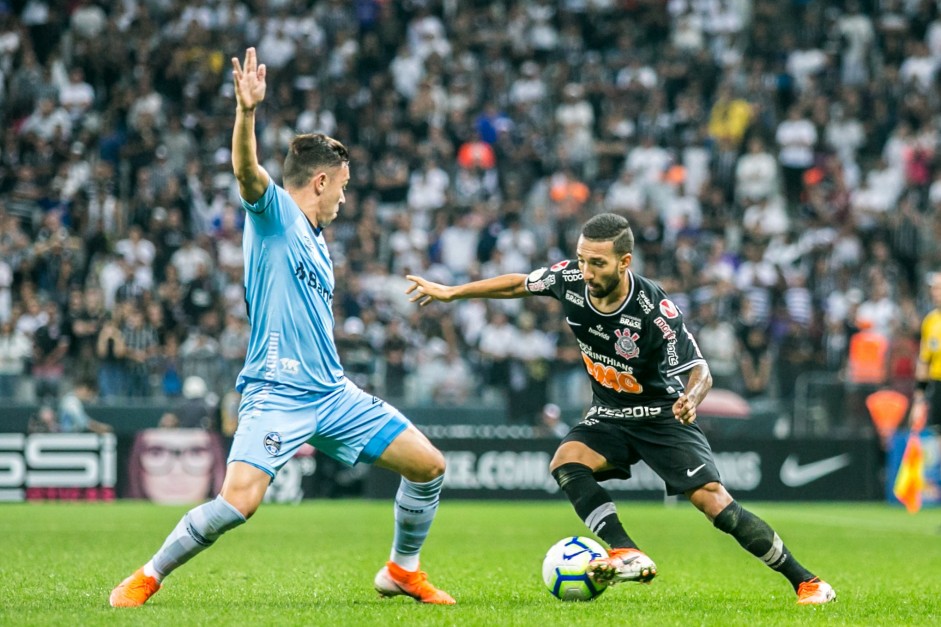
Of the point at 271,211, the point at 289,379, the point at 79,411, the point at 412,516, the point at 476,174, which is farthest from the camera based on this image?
the point at 476,174

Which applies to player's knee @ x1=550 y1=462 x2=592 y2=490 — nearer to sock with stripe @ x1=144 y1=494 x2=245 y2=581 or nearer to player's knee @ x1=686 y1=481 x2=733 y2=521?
player's knee @ x1=686 y1=481 x2=733 y2=521

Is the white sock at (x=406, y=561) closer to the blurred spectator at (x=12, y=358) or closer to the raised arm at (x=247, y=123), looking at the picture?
the raised arm at (x=247, y=123)

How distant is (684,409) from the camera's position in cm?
739

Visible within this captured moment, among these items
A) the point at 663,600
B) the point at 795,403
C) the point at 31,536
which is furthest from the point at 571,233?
the point at 663,600

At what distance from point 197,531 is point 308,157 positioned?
206 cm

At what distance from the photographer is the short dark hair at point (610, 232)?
7711 mm

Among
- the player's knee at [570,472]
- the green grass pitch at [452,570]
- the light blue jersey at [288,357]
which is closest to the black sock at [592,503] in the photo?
the player's knee at [570,472]

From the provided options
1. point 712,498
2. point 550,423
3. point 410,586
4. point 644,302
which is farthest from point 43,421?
point 712,498

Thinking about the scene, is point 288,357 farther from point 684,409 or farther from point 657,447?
point 657,447

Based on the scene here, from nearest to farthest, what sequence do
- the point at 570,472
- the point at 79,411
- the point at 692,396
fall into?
1. the point at 692,396
2. the point at 570,472
3. the point at 79,411

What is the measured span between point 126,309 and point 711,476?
14.2 metres

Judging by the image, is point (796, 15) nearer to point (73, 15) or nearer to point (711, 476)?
point (73, 15)

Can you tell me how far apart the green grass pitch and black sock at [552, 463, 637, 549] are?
1.29 ft

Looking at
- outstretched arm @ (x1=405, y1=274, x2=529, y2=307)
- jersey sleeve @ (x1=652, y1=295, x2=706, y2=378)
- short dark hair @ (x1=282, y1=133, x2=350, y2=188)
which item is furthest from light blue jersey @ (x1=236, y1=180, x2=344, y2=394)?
jersey sleeve @ (x1=652, y1=295, x2=706, y2=378)
